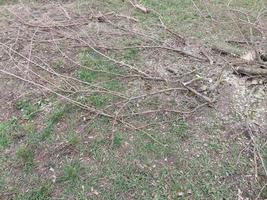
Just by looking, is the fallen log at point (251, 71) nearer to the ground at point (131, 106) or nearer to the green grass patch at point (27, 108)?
the ground at point (131, 106)

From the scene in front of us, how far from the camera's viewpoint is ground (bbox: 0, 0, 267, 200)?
2936 mm

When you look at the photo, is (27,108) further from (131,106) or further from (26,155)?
(131,106)

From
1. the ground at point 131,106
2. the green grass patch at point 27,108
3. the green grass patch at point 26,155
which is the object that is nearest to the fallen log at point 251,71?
the ground at point 131,106

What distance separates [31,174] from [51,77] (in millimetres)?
1199

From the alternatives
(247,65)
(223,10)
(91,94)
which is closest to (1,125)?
(91,94)

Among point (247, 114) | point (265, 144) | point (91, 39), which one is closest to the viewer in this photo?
point (265, 144)

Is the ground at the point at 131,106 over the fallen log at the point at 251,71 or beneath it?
beneath

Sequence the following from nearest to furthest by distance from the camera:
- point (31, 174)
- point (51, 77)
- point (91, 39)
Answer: point (31, 174) < point (51, 77) < point (91, 39)

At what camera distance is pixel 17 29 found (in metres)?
4.52

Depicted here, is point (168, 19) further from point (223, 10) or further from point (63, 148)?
point (63, 148)

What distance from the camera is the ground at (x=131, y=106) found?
294 centimetres

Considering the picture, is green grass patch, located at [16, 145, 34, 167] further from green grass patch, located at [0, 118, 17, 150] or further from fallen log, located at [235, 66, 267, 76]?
fallen log, located at [235, 66, 267, 76]

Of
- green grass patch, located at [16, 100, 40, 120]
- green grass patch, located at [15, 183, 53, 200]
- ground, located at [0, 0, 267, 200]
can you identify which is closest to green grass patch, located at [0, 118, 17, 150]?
ground, located at [0, 0, 267, 200]

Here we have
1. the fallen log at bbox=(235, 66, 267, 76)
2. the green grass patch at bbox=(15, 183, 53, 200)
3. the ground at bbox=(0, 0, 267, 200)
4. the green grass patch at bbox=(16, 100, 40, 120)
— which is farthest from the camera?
the fallen log at bbox=(235, 66, 267, 76)
